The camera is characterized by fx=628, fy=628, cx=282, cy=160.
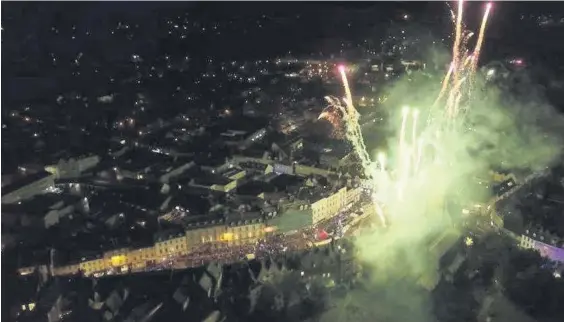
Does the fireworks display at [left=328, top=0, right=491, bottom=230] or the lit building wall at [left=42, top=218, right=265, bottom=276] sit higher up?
the fireworks display at [left=328, top=0, right=491, bottom=230]

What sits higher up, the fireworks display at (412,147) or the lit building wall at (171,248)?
the fireworks display at (412,147)

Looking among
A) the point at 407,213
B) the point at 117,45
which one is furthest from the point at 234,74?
the point at 407,213

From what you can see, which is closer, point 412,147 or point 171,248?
point 171,248

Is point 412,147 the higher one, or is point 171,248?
point 412,147

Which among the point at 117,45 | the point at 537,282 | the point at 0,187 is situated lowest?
the point at 537,282

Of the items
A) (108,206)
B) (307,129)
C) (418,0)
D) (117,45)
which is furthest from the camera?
(418,0)

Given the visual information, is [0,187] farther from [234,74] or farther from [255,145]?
[234,74]

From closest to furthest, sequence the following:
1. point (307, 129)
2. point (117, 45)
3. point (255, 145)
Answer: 1. point (255, 145)
2. point (307, 129)
3. point (117, 45)

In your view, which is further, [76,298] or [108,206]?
[108,206]

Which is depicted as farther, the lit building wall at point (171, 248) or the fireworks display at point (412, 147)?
the fireworks display at point (412, 147)

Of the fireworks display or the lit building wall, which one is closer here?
the lit building wall

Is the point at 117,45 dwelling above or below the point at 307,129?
above
